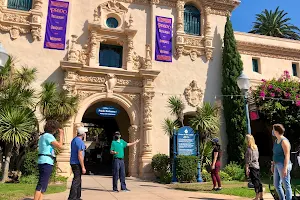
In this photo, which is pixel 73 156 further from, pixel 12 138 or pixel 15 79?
pixel 15 79

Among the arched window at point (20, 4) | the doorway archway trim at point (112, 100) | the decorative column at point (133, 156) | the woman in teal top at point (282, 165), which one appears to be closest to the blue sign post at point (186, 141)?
the decorative column at point (133, 156)

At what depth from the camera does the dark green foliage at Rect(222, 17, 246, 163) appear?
18.5 m

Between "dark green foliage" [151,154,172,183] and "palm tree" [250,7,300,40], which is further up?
"palm tree" [250,7,300,40]

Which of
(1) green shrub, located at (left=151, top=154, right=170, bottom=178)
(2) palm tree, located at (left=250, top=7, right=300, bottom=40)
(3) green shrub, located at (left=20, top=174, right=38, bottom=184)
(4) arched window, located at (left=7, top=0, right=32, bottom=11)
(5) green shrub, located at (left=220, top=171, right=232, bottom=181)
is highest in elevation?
(2) palm tree, located at (left=250, top=7, right=300, bottom=40)

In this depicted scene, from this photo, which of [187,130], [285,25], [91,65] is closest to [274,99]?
[187,130]

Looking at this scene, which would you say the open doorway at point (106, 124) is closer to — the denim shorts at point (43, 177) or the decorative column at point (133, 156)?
the decorative column at point (133, 156)

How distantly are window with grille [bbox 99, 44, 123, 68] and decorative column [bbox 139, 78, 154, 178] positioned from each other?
2.36 m

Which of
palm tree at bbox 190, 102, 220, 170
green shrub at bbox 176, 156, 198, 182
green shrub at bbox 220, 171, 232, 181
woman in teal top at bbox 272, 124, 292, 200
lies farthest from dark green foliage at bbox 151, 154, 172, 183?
woman in teal top at bbox 272, 124, 292, 200

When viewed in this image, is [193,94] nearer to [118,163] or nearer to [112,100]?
[112,100]

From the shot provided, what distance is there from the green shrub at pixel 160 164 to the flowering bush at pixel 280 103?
718 cm

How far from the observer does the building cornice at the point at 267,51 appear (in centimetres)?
2145

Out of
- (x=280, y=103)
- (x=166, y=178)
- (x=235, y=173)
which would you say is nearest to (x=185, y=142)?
(x=166, y=178)

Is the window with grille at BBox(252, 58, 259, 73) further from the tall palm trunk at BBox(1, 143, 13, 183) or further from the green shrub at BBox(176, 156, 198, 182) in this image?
the tall palm trunk at BBox(1, 143, 13, 183)

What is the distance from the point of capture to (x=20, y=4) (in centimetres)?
1744
